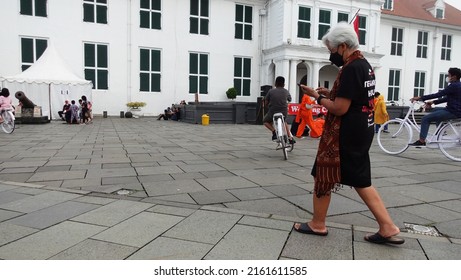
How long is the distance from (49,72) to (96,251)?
60.7ft

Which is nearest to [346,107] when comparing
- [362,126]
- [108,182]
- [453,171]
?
[362,126]

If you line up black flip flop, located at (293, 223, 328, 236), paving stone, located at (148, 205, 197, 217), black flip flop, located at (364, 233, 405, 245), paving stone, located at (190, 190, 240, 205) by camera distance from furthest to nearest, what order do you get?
paving stone, located at (190, 190, 240, 205) → paving stone, located at (148, 205, 197, 217) → black flip flop, located at (293, 223, 328, 236) → black flip flop, located at (364, 233, 405, 245)

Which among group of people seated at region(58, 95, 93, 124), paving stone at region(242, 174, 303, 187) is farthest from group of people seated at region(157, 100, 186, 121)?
paving stone at region(242, 174, 303, 187)

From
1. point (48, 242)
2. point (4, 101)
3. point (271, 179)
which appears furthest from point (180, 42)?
point (48, 242)

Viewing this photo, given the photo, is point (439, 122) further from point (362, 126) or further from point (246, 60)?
point (246, 60)

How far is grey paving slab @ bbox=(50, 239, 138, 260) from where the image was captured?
101 inches

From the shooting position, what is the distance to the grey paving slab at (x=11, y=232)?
2887 millimetres

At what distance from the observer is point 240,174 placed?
5.62m

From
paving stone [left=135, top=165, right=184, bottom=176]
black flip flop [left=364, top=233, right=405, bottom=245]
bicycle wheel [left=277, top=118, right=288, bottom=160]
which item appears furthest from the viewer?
bicycle wheel [left=277, top=118, right=288, bottom=160]

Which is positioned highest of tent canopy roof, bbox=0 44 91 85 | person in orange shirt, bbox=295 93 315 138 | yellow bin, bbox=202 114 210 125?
tent canopy roof, bbox=0 44 91 85

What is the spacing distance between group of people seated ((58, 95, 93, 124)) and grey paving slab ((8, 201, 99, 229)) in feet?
46.6

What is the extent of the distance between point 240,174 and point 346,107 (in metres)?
3.09

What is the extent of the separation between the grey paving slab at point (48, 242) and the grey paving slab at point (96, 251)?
0.26 ft

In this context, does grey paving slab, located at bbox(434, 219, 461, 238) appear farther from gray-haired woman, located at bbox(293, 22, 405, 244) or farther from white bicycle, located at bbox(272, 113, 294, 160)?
white bicycle, located at bbox(272, 113, 294, 160)
